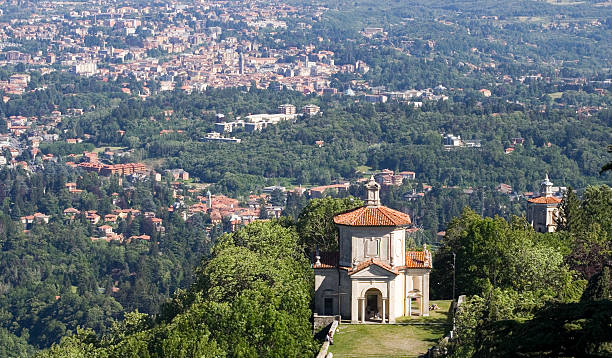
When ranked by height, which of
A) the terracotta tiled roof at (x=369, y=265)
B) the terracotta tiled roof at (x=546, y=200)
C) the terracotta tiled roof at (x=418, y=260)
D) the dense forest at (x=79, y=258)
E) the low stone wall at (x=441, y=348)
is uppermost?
the low stone wall at (x=441, y=348)

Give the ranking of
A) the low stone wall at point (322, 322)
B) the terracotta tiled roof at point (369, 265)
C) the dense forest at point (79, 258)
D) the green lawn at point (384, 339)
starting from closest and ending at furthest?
1. the green lawn at point (384, 339)
2. the low stone wall at point (322, 322)
3. the terracotta tiled roof at point (369, 265)
4. the dense forest at point (79, 258)

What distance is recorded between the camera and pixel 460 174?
571 ft

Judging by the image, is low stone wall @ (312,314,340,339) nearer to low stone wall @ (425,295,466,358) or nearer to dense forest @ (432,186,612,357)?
dense forest @ (432,186,612,357)

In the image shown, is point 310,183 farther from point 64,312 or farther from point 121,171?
point 64,312

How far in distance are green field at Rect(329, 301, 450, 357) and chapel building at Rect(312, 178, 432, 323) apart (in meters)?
0.79

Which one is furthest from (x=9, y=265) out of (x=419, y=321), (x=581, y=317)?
(x=581, y=317)

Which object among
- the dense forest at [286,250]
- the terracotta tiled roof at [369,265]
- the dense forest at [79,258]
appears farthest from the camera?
the dense forest at [79,258]

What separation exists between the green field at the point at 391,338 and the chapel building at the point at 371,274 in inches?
31.3

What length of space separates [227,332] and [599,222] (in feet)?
77.9

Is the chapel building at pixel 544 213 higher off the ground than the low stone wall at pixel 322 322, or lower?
lower

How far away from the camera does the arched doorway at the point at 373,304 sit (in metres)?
46.1

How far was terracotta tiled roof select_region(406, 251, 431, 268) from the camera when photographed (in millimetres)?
47062

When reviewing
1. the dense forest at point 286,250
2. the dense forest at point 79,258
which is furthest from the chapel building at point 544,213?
the dense forest at point 79,258

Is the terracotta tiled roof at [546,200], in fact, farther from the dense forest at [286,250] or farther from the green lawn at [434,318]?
the green lawn at [434,318]
